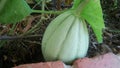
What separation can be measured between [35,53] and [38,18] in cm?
10

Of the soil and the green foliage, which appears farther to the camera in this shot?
the soil

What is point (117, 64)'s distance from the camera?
1.62 ft

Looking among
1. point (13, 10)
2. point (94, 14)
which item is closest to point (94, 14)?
point (94, 14)

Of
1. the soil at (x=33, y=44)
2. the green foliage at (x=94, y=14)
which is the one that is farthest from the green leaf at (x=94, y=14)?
the soil at (x=33, y=44)

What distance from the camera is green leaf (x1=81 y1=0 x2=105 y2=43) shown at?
18.7 inches

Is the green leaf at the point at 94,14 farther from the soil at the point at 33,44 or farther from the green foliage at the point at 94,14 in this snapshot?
the soil at the point at 33,44

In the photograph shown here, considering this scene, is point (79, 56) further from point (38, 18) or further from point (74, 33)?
point (38, 18)

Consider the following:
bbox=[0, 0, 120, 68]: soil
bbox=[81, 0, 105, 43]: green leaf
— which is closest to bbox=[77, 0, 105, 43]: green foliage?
bbox=[81, 0, 105, 43]: green leaf

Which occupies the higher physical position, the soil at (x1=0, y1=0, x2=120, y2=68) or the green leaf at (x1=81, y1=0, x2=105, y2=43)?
the green leaf at (x1=81, y1=0, x2=105, y2=43)

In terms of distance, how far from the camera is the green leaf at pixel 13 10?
19.1 inches

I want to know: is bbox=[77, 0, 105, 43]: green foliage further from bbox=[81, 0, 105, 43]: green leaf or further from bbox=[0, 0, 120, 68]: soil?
bbox=[0, 0, 120, 68]: soil

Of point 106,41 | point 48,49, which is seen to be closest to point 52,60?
point 48,49

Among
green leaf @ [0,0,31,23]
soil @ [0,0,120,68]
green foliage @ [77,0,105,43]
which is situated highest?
green leaf @ [0,0,31,23]

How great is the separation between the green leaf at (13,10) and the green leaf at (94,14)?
0.10 metres
